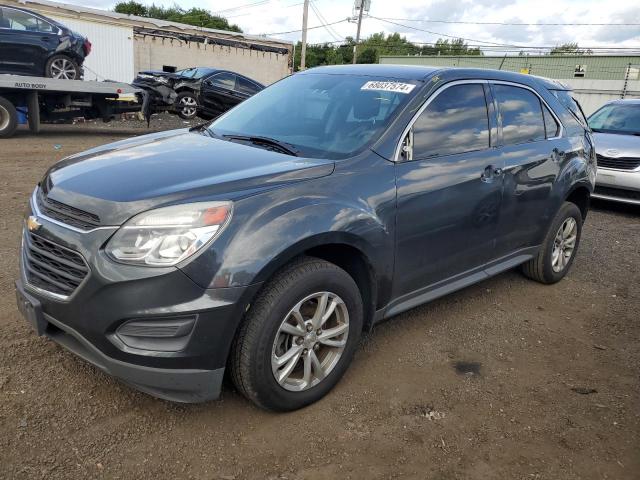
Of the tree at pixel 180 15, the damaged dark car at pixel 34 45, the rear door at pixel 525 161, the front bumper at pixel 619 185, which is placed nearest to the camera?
the rear door at pixel 525 161

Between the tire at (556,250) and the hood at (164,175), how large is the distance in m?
2.68

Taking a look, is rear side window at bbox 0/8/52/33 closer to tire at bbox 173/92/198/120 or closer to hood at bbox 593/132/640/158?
tire at bbox 173/92/198/120

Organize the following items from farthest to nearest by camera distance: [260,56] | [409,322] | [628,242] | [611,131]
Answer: [260,56] < [611,131] < [628,242] < [409,322]

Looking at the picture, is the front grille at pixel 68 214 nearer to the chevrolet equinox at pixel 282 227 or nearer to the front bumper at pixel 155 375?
the chevrolet equinox at pixel 282 227

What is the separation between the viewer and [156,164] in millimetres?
2857

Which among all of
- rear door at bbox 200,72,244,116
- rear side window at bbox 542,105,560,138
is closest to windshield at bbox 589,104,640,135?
rear side window at bbox 542,105,560,138

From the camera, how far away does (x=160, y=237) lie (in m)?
2.36

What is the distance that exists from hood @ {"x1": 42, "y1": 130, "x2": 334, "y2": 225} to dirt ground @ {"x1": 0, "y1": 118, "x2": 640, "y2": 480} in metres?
1.03

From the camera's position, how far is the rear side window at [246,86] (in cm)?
1565

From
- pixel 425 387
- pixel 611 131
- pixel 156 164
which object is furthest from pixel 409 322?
pixel 611 131

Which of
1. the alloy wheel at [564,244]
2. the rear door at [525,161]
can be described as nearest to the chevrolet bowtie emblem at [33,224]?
the rear door at [525,161]

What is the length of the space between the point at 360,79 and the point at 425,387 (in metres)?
2.07

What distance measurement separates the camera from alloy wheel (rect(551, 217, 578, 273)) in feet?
16.2

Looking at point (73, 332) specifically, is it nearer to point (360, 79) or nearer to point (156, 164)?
point (156, 164)
